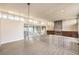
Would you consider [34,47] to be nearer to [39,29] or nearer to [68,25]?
[39,29]

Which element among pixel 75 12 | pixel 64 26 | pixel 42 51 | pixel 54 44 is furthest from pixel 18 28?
pixel 75 12

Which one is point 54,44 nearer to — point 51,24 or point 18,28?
point 51,24

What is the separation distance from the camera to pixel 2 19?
2059 millimetres

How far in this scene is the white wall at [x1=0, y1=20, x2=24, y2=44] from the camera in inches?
83.0

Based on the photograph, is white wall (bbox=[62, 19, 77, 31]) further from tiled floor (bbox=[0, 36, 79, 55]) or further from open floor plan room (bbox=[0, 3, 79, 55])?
tiled floor (bbox=[0, 36, 79, 55])

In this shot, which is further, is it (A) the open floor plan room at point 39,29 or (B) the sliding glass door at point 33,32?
(B) the sliding glass door at point 33,32

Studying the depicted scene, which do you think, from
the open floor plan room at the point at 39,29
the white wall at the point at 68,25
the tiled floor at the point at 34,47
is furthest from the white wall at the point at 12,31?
the white wall at the point at 68,25

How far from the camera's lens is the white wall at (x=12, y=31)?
6.92ft

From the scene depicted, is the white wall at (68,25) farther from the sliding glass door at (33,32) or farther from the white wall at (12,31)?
the white wall at (12,31)

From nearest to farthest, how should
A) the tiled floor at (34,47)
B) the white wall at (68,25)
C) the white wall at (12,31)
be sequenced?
the tiled floor at (34,47)
the white wall at (12,31)
the white wall at (68,25)

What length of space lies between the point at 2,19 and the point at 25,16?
0.51 metres

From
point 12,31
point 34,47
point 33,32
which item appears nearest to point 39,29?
point 33,32

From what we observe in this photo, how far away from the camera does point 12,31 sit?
2.16 metres

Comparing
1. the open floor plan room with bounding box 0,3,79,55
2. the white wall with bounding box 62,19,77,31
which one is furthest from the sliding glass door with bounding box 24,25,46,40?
the white wall with bounding box 62,19,77,31
